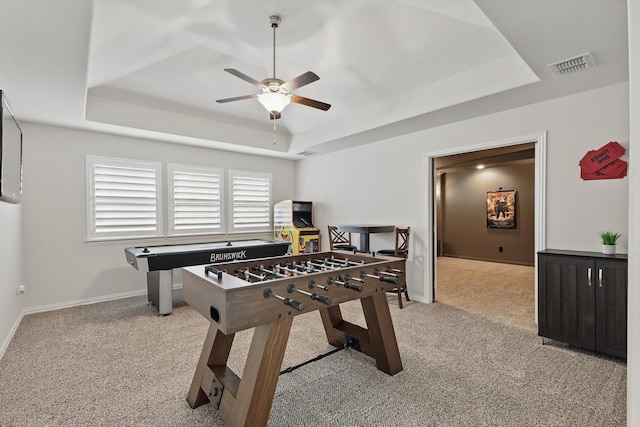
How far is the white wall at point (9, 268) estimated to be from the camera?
9.57 feet

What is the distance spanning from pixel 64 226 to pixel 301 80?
154 inches

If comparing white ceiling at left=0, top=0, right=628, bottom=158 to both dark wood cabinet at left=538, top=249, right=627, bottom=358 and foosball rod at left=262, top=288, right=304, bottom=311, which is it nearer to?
dark wood cabinet at left=538, top=249, right=627, bottom=358

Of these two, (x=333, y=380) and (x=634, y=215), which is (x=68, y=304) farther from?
Result: (x=634, y=215)

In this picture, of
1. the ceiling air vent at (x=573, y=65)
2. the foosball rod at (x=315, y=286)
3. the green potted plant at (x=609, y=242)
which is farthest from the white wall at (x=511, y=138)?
the foosball rod at (x=315, y=286)

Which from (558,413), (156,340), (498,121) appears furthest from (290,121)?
(558,413)

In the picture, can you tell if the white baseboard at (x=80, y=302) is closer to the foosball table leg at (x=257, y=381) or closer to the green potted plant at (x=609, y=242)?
the foosball table leg at (x=257, y=381)

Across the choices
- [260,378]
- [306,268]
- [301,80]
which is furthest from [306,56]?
[260,378]

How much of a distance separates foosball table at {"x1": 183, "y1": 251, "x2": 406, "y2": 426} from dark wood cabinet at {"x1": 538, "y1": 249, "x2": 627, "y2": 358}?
5.01 feet

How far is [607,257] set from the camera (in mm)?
2688

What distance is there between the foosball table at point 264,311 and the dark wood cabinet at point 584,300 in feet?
5.01

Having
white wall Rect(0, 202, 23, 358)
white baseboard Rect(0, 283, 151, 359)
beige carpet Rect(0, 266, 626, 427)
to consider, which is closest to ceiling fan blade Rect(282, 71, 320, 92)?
beige carpet Rect(0, 266, 626, 427)

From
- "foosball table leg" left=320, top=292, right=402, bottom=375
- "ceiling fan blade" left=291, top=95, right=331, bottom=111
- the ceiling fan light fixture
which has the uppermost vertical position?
"ceiling fan blade" left=291, top=95, right=331, bottom=111

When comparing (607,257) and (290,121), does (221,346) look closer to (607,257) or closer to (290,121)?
(607,257)

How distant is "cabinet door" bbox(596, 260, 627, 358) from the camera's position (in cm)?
260
